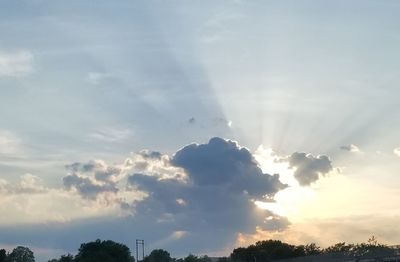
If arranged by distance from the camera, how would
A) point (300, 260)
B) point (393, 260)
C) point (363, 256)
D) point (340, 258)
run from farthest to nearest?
1. point (300, 260)
2. point (340, 258)
3. point (363, 256)
4. point (393, 260)

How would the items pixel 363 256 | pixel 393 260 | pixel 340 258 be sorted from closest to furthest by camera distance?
pixel 393 260, pixel 363 256, pixel 340 258

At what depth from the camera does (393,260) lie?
480 feet

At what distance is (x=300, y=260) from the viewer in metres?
188

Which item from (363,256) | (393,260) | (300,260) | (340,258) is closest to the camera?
(393,260)

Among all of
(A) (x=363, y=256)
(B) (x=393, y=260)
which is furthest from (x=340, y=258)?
(B) (x=393, y=260)

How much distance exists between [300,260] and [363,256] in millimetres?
31649

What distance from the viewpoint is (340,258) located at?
169 m

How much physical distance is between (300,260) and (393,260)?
4356cm

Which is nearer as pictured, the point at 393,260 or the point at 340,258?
the point at 393,260

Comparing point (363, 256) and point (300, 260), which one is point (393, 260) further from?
point (300, 260)

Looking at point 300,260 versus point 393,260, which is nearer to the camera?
point 393,260

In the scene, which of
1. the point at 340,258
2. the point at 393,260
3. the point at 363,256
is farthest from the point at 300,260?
the point at 393,260

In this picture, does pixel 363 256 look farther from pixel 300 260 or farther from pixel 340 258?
pixel 300 260

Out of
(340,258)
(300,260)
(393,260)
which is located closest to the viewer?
(393,260)
